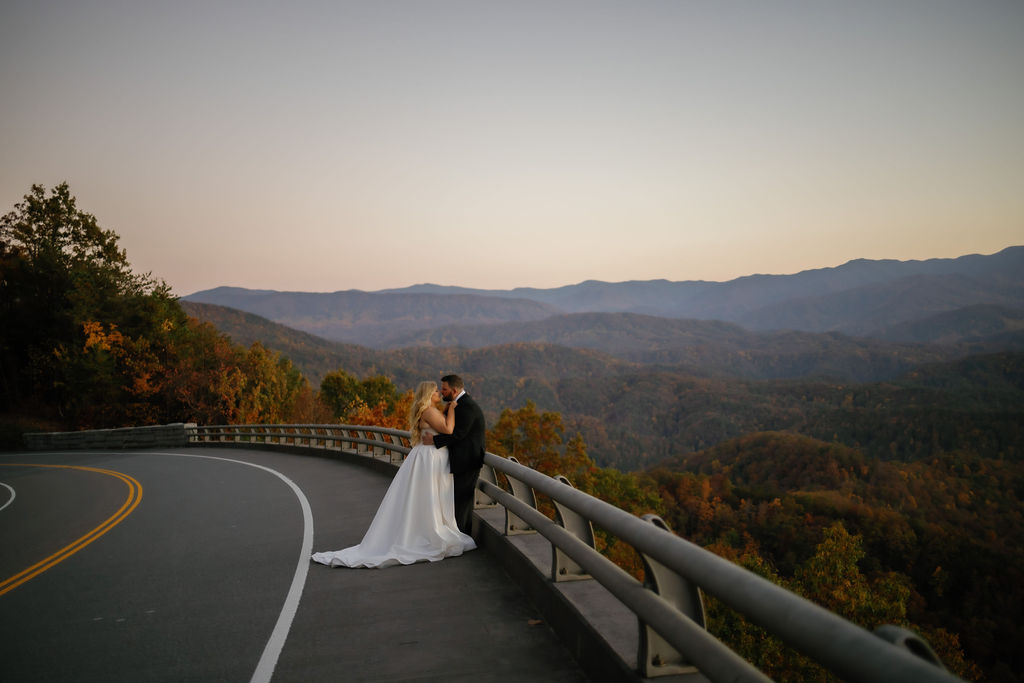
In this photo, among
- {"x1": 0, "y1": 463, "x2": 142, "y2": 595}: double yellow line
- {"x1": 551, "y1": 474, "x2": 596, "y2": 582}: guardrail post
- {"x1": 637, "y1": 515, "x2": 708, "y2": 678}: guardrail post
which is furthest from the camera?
{"x1": 0, "y1": 463, "x2": 142, "y2": 595}: double yellow line

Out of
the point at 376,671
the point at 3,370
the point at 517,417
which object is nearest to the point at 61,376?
the point at 3,370

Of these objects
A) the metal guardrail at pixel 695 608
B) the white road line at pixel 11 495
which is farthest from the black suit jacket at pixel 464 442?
the white road line at pixel 11 495

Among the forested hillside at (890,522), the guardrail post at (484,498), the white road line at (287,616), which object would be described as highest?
the guardrail post at (484,498)

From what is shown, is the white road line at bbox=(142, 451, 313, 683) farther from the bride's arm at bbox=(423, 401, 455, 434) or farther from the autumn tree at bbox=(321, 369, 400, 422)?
the autumn tree at bbox=(321, 369, 400, 422)

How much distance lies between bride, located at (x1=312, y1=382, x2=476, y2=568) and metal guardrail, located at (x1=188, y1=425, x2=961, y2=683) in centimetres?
191

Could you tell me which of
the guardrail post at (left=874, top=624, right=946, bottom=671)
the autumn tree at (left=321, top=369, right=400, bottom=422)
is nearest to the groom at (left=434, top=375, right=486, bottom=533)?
the guardrail post at (left=874, top=624, right=946, bottom=671)

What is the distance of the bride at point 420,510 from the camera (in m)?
7.52

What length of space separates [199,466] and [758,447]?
148982 mm

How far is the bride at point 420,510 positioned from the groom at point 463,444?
92 millimetres

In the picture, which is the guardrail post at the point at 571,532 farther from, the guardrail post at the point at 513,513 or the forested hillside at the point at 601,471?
the forested hillside at the point at 601,471

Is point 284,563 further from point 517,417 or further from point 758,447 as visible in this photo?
point 758,447

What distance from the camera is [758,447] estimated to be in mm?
154875

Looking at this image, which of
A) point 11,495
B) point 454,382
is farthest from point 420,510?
point 11,495

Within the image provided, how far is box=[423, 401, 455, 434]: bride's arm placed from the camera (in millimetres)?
7520
